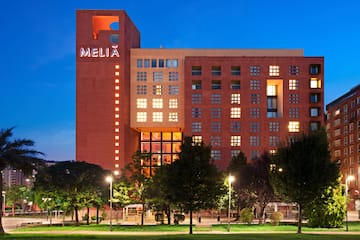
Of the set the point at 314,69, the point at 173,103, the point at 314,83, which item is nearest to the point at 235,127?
the point at 173,103

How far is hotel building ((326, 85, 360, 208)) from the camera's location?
545 ft

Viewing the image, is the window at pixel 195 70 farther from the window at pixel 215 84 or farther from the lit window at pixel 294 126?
the lit window at pixel 294 126

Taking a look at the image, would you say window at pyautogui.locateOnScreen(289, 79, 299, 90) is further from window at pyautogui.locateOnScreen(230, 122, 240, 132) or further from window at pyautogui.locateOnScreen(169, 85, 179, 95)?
window at pyautogui.locateOnScreen(169, 85, 179, 95)

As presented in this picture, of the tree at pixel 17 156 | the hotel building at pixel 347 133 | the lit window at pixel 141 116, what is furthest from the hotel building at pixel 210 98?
the tree at pixel 17 156

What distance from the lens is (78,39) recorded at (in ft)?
420

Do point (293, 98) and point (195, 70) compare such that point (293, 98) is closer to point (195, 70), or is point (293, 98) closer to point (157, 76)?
point (195, 70)

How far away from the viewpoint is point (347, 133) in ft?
580

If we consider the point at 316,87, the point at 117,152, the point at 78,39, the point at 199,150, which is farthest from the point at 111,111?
the point at 199,150

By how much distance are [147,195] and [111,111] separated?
63007 millimetres

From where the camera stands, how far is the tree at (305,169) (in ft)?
142

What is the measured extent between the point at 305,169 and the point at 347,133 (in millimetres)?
140659

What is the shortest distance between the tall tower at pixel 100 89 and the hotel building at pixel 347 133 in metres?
67.7

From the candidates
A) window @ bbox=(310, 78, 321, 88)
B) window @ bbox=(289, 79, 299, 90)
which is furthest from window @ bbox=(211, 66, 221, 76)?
window @ bbox=(310, 78, 321, 88)

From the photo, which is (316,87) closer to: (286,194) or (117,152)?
(117,152)
